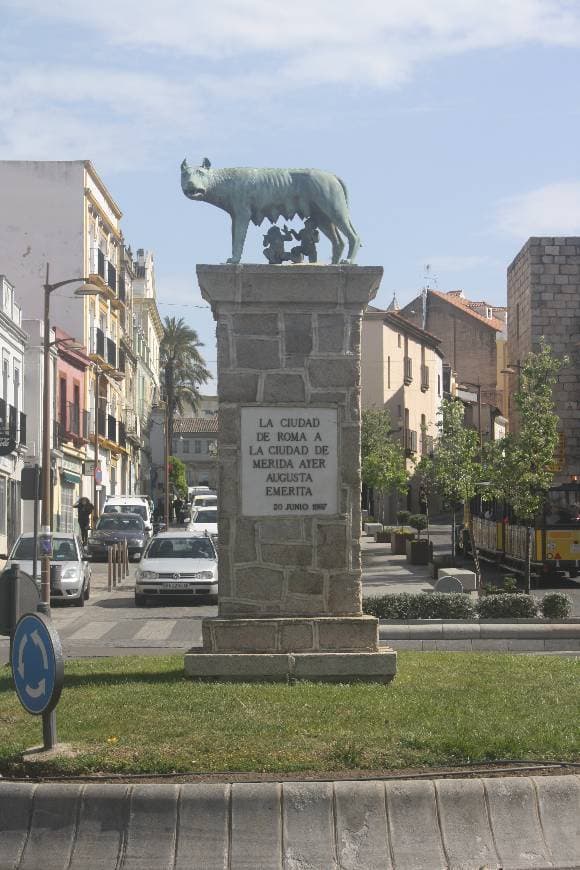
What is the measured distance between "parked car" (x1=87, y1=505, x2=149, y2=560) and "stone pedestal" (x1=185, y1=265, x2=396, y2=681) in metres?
28.4

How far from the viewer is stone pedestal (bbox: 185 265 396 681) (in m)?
10.3

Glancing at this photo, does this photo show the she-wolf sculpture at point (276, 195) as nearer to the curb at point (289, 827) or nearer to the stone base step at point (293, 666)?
the stone base step at point (293, 666)

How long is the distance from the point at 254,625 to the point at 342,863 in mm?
3681

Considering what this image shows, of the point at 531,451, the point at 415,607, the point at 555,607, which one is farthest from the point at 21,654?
the point at 531,451

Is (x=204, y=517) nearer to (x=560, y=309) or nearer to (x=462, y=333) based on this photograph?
(x=560, y=309)

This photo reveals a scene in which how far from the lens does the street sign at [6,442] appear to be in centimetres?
3868

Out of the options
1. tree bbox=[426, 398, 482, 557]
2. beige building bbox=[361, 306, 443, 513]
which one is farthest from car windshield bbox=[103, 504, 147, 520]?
Answer: beige building bbox=[361, 306, 443, 513]

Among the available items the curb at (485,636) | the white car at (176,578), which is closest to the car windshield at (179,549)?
the white car at (176,578)

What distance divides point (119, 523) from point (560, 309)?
2287 centimetres

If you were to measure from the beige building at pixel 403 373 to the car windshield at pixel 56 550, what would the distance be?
4833 cm

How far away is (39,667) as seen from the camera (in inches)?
294

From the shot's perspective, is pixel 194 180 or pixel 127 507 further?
pixel 127 507

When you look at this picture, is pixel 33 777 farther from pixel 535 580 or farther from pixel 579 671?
pixel 535 580

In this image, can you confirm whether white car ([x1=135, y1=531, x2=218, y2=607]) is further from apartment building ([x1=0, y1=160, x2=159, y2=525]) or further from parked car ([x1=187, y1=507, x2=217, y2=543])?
apartment building ([x1=0, y1=160, x2=159, y2=525])
